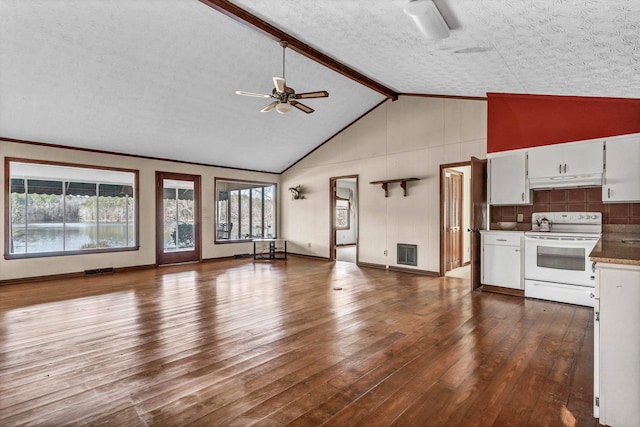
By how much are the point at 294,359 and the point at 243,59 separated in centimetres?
415

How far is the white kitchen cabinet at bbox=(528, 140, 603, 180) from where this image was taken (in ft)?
13.2

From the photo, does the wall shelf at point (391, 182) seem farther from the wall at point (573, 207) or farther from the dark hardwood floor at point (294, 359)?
the dark hardwood floor at point (294, 359)

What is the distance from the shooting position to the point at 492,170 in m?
4.94

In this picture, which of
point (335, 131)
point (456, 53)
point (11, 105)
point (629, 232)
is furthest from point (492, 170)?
point (11, 105)

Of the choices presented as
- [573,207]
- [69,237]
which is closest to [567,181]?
[573,207]

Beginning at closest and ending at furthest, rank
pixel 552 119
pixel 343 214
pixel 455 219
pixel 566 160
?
pixel 566 160 < pixel 552 119 < pixel 455 219 < pixel 343 214

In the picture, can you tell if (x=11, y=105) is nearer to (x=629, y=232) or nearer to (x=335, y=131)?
(x=335, y=131)

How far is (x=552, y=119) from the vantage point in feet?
14.4

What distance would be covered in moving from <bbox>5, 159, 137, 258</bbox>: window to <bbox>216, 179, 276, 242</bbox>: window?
6.93 ft

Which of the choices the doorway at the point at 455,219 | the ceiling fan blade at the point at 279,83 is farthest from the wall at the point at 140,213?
the doorway at the point at 455,219

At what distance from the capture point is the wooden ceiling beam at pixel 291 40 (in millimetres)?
3609

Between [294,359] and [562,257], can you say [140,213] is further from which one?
[562,257]

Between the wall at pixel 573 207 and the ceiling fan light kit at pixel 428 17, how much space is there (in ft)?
10.2

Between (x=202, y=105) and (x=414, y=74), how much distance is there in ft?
11.9
